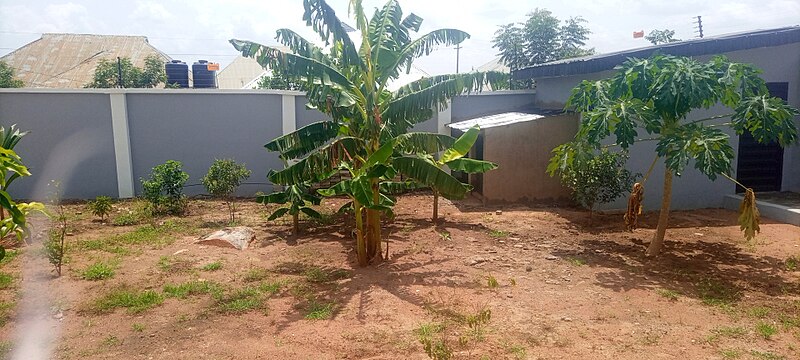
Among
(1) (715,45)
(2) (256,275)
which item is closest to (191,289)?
(2) (256,275)

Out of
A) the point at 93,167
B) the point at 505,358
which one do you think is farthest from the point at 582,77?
the point at 93,167

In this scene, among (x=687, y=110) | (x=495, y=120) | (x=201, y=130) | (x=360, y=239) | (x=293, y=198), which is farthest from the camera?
(x=201, y=130)

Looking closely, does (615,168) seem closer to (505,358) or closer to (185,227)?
(505,358)

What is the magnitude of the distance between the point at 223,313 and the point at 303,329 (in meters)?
1.00

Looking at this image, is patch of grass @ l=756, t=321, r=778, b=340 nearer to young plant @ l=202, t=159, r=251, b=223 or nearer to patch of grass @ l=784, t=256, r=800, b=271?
patch of grass @ l=784, t=256, r=800, b=271

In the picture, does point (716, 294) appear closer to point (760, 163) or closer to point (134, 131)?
point (760, 163)

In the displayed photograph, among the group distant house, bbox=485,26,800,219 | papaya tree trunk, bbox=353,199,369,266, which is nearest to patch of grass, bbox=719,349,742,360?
→ papaya tree trunk, bbox=353,199,369,266

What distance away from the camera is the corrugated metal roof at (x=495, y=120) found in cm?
1153

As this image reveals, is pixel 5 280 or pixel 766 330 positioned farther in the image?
pixel 5 280

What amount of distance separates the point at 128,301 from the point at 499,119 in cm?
880

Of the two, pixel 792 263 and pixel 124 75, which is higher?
pixel 124 75

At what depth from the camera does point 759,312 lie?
18.3 feet

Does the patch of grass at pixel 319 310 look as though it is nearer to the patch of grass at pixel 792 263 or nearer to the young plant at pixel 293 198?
the young plant at pixel 293 198

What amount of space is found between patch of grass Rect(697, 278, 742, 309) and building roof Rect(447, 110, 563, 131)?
5554mm
